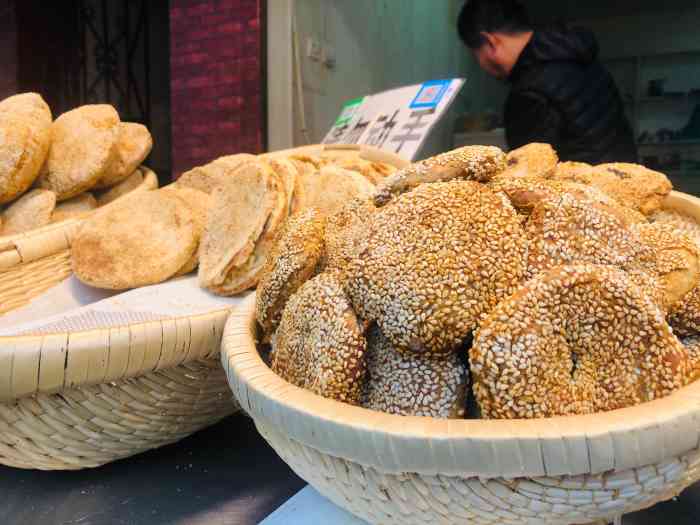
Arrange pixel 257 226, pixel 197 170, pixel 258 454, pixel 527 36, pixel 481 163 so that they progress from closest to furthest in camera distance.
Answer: pixel 481 163, pixel 258 454, pixel 257 226, pixel 197 170, pixel 527 36

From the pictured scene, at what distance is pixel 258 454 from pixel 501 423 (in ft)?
2.12

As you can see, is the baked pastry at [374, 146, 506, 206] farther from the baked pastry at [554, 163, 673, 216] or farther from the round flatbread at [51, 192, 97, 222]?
the round flatbread at [51, 192, 97, 222]

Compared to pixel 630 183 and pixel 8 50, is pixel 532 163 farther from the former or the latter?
pixel 8 50

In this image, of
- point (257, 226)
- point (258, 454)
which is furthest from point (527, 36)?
point (258, 454)

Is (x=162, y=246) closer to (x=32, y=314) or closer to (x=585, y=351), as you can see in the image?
(x=32, y=314)

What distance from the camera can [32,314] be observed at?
1.38 metres

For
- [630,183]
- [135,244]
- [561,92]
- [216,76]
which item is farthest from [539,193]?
[216,76]

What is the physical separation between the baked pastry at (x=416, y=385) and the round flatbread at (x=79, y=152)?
140 centimetres

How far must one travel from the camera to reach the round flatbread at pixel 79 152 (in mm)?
1812

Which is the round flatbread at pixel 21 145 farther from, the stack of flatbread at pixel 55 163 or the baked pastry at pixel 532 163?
the baked pastry at pixel 532 163

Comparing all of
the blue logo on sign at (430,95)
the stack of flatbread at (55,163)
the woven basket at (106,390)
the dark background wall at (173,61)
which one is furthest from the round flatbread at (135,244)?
the dark background wall at (173,61)

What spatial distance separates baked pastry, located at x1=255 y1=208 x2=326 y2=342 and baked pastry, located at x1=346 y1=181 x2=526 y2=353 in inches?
4.2

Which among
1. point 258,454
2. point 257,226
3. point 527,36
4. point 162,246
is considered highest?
point 527,36

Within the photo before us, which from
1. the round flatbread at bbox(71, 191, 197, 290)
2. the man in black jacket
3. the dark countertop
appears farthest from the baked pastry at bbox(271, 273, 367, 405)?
the man in black jacket
